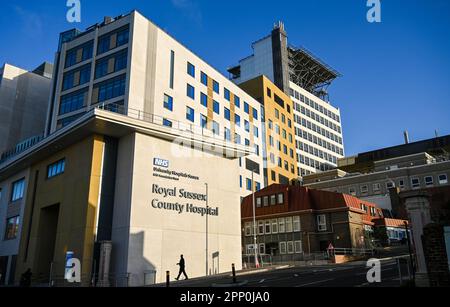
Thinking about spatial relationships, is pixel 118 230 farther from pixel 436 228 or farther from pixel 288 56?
pixel 288 56

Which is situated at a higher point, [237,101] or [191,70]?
[237,101]

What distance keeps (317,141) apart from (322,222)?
53907mm

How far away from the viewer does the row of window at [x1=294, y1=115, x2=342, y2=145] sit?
298 feet

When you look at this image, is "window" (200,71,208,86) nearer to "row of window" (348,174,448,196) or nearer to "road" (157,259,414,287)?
"row of window" (348,174,448,196)

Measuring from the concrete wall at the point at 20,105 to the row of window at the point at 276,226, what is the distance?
40.4 metres

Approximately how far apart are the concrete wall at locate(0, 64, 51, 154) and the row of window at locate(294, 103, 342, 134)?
53.8 meters

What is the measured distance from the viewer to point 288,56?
310 feet

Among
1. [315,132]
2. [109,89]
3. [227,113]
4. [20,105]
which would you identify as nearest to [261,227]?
[227,113]

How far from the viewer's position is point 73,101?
173 ft

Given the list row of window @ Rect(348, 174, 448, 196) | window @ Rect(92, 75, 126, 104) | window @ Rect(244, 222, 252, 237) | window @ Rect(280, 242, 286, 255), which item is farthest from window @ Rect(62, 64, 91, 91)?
row of window @ Rect(348, 174, 448, 196)

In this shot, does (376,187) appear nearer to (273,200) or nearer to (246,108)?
(246,108)

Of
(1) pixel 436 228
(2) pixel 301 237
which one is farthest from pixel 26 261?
(1) pixel 436 228
